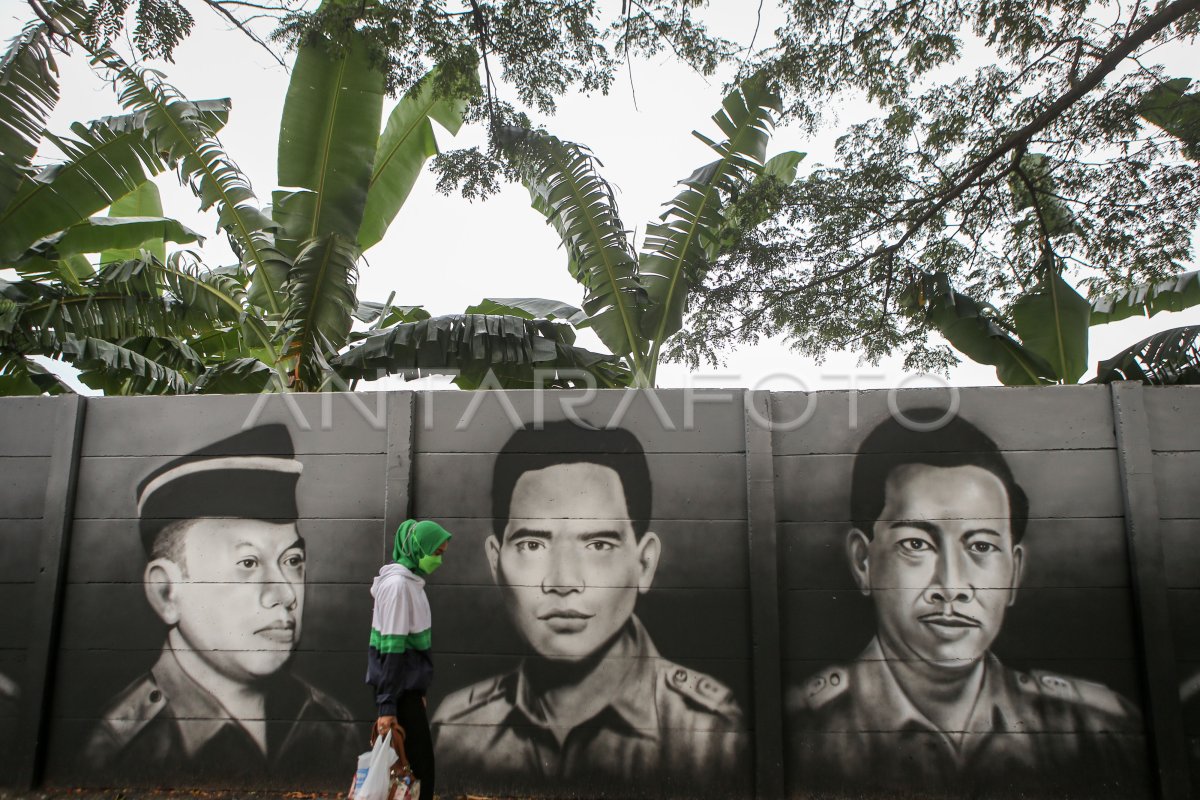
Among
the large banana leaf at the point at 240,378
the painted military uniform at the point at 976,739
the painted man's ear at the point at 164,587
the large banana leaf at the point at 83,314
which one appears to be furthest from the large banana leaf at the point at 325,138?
the painted military uniform at the point at 976,739

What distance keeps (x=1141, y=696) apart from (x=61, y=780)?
5377 mm

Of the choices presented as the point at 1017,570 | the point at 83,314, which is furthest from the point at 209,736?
the point at 83,314

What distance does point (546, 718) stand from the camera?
3.94 meters

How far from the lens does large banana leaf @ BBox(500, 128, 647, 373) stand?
21.6 ft

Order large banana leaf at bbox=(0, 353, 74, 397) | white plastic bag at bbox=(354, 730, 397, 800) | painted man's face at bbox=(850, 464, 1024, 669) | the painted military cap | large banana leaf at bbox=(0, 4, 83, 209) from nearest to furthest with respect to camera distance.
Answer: white plastic bag at bbox=(354, 730, 397, 800)
painted man's face at bbox=(850, 464, 1024, 669)
the painted military cap
large banana leaf at bbox=(0, 4, 83, 209)
large banana leaf at bbox=(0, 353, 74, 397)

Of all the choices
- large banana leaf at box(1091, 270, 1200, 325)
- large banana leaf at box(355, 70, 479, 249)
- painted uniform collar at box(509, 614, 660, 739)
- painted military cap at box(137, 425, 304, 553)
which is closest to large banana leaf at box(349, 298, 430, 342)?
large banana leaf at box(355, 70, 479, 249)

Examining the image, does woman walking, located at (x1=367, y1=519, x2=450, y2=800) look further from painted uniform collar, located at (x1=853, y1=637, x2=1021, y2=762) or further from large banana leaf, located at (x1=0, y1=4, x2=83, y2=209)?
large banana leaf, located at (x1=0, y1=4, x2=83, y2=209)

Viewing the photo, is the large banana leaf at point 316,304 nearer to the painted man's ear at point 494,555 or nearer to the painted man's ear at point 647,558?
the painted man's ear at point 494,555

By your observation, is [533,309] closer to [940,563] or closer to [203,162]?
[203,162]

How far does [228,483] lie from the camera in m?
4.28

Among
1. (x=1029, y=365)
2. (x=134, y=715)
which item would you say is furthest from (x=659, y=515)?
(x=1029, y=365)

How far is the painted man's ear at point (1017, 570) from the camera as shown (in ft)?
12.7

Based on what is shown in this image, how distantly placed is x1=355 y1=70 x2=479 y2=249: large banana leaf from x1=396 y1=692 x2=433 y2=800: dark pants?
588 cm

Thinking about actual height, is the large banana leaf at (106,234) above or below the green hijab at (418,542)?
above
